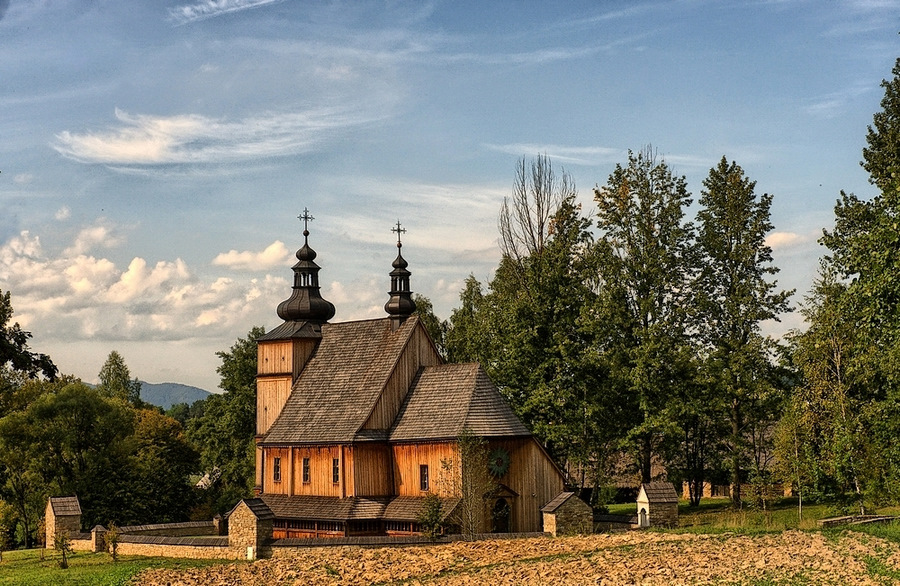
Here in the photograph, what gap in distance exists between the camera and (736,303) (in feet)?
138

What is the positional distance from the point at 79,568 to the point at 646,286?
2515 centimetres

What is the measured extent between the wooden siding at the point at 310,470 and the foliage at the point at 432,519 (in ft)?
15.3

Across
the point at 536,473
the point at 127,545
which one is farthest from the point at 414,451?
the point at 127,545

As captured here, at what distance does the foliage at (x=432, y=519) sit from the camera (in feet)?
108

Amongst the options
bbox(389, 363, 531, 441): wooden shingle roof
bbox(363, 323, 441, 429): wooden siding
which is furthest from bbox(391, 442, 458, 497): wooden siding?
bbox(363, 323, 441, 429): wooden siding

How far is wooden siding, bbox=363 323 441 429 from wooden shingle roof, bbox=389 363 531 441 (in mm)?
342

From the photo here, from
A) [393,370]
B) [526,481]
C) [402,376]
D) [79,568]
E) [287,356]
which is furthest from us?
[287,356]

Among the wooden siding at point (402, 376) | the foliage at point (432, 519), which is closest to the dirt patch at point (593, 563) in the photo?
the foliage at point (432, 519)

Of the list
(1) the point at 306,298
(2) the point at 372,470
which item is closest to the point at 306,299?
(1) the point at 306,298

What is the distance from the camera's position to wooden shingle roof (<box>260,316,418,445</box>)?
129 feet

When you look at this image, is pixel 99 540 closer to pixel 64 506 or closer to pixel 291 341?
pixel 64 506

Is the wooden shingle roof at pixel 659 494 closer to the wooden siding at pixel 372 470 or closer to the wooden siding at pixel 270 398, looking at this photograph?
the wooden siding at pixel 372 470

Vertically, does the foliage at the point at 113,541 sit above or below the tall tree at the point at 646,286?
below

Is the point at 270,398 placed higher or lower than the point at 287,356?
lower
